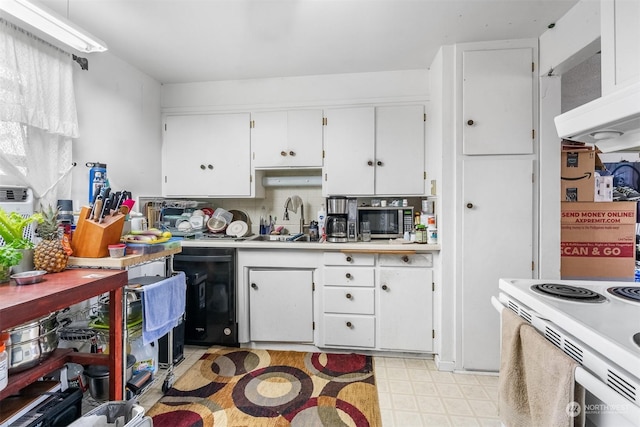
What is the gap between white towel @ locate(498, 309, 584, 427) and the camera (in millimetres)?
801

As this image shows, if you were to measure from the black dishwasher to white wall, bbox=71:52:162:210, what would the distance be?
80 cm

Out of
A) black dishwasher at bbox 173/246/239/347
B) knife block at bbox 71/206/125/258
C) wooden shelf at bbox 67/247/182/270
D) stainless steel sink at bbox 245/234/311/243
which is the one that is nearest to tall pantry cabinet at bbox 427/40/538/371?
stainless steel sink at bbox 245/234/311/243

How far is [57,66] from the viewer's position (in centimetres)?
181

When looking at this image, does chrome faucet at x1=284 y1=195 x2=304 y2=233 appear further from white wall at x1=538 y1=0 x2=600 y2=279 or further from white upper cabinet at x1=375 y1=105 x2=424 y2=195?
white wall at x1=538 y1=0 x2=600 y2=279

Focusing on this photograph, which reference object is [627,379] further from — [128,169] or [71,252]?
[128,169]

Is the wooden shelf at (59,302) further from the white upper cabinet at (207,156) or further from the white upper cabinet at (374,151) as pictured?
the white upper cabinet at (374,151)

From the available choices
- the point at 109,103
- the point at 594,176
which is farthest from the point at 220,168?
the point at 594,176

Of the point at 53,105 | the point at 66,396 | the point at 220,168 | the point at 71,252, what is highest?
the point at 53,105

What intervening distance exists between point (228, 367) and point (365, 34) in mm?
2645

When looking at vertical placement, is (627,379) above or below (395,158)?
below

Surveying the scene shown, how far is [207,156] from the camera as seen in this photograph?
9.22ft

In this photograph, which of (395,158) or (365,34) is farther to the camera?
(395,158)

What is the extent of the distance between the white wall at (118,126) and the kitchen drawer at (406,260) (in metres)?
2.22

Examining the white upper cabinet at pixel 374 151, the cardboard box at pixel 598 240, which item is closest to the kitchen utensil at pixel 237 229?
the white upper cabinet at pixel 374 151
